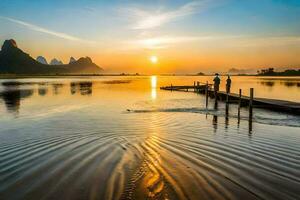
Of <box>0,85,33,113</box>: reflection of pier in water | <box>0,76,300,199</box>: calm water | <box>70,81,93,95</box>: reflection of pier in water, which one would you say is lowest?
<box>0,76,300,199</box>: calm water

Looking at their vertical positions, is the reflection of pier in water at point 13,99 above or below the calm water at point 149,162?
above

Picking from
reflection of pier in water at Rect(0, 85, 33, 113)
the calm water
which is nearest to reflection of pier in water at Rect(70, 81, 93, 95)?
reflection of pier in water at Rect(0, 85, 33, 113)

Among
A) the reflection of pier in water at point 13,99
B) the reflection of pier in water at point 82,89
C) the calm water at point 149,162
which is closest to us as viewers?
the calm water at point 149,162

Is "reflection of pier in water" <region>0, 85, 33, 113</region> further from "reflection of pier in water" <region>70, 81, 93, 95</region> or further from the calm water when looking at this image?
the calm water

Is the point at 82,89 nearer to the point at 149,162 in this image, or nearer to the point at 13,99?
the point at 13,99

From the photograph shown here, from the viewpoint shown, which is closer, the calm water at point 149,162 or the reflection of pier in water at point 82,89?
the calm water at point 149,162

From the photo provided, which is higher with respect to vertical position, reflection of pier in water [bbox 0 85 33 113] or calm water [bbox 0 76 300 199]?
reflection of pier in water [bbox 0 85 33 113]

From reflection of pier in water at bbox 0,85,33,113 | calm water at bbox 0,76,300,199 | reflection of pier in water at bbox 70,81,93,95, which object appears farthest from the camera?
reflection of pier in water at bbox 70,81,93,95

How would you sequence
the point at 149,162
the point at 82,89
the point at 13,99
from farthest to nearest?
the point at 82,89
the point at 13,99
the point at 149,162

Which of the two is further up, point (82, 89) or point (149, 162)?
point (82, 89)

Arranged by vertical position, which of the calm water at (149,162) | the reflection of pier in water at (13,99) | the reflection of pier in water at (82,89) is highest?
the reflection of pier in water at (82,89)

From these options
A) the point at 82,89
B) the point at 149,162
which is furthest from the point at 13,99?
the point at 149,162

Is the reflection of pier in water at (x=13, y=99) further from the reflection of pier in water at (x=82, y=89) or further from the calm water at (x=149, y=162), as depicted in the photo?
the calm water at (x=149, y=162)

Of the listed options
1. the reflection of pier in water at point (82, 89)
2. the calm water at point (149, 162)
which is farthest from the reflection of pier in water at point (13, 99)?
the calm water at point (149, 162)
